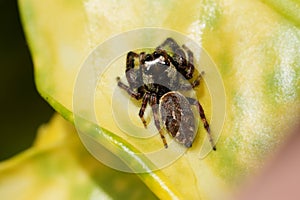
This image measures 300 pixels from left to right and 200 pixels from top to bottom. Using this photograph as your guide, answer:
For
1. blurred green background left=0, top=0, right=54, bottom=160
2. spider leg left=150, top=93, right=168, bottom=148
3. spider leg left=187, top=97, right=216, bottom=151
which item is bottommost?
blurred green background left=0, top=0, right=54, bottom=160

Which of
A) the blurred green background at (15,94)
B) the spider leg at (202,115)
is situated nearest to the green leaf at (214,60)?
the spider leg at (202,115)

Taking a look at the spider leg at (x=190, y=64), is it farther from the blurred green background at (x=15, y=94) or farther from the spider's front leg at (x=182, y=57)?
the blurred green background at (x=15, y=94)

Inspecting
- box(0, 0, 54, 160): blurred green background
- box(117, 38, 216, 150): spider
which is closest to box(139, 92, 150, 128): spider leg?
box(117, 38, 216, 150): spider

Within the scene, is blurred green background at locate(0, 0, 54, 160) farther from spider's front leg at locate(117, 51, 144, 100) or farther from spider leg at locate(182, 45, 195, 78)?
spider leg at locate(182, 45, 195, 78)

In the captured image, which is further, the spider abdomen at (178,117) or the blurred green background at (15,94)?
the blurred green background at (15,94)

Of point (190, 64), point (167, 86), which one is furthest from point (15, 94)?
point (190, 64)

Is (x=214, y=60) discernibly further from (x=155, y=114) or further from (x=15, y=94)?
(x=15, y=94)

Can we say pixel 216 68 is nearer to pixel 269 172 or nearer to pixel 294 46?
pixel 294 46
